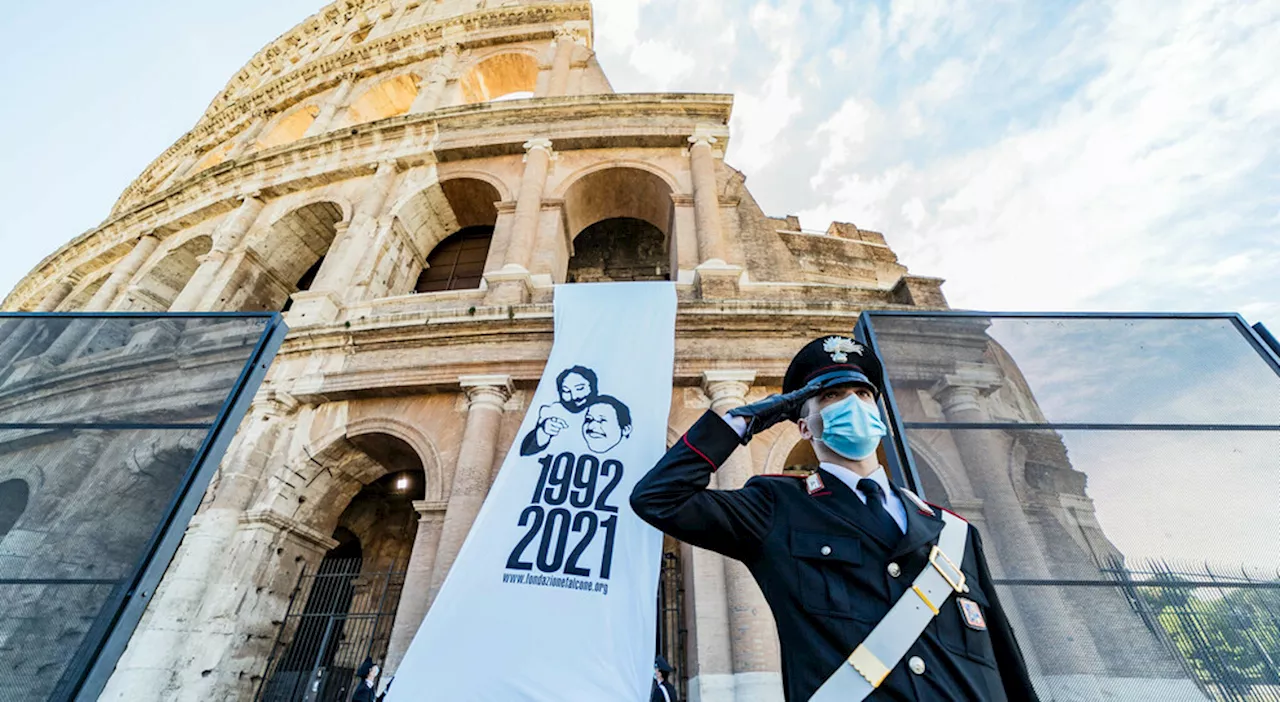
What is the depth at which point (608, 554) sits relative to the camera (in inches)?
183

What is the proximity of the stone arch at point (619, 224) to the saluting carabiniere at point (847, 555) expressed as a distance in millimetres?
7918

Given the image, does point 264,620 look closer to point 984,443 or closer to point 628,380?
point 628,380

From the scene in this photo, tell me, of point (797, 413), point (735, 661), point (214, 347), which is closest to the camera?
point (797, 413)

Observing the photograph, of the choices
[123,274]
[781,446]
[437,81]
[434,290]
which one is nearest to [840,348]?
[781,446]

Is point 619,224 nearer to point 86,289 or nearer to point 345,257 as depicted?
point 345,257

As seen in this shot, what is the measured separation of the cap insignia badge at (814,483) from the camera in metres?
1.77

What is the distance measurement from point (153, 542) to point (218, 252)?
9424 mm

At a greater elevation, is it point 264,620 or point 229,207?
point 229,207

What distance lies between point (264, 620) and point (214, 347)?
4480 millimetres

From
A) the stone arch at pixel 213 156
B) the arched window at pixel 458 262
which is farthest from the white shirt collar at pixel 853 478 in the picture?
the stone arch at pixel 213 156

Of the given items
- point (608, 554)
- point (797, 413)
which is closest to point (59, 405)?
point (608, 554)

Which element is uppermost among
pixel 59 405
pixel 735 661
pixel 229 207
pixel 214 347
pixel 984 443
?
pixel 229 207

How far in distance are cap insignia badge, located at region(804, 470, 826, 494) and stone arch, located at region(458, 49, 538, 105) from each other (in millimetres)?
14078

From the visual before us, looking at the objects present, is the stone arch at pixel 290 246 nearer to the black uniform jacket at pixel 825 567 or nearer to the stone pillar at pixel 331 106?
the stone pillar at pixel 331 106
